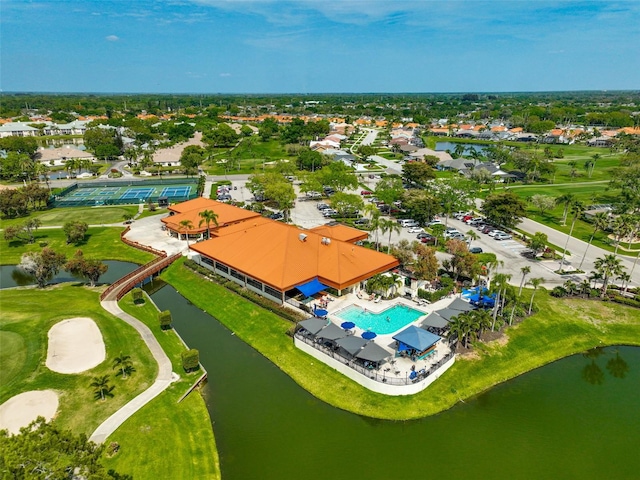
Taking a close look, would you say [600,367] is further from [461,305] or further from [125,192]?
[125,192]

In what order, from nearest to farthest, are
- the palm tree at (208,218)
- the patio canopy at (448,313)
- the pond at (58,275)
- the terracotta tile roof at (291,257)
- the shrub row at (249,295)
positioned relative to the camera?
the patio canopy at (448,313)
the shrub row at (249,295)
the terracotta tile roof at (291,257)
the pond at (58,275)
the palm tree at (208,218)

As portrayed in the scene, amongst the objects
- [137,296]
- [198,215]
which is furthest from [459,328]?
[198,215]

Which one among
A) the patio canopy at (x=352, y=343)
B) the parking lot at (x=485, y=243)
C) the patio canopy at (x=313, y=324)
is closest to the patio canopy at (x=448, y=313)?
the patio canopy at (x=352, y=343)

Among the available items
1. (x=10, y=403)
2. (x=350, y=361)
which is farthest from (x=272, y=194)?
(x=10, y=403)

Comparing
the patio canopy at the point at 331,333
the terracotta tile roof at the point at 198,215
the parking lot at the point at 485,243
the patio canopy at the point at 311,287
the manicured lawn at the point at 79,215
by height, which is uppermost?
the terracotta tile roof at the point at 198,215

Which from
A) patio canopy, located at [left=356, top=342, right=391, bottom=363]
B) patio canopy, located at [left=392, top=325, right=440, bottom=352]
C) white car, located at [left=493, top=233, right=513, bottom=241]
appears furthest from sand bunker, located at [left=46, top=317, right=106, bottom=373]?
white car, located at [left=493, top=233, right=513, bottom=241]

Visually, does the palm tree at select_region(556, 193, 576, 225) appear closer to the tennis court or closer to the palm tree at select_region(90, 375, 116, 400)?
the palm tree at select_region(90, 375, 116, 400)

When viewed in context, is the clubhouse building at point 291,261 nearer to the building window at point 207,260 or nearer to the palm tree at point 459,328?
the building window at point 207,260
